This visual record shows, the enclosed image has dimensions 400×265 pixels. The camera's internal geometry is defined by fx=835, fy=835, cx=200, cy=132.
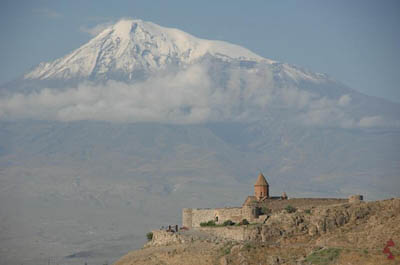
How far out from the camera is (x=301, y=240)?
217ft

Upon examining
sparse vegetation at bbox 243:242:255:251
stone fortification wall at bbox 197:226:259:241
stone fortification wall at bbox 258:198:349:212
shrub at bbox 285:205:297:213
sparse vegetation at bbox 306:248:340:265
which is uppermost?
stone fortification wall at bbox 258:198:349:212

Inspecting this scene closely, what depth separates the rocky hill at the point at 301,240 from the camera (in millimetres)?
60594

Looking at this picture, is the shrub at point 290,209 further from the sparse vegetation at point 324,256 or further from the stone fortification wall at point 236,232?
the sparse vegetation at point 324,256

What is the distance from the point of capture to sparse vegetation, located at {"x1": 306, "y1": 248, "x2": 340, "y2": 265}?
59066 mm

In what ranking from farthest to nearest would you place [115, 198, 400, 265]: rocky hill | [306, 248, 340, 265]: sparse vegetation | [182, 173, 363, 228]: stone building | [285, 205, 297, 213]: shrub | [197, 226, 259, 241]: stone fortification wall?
1. [182, 173, 363, 228]: stone building
2. [285, 205, 297, 213]: shrub
3. [197, 226, 259, 241]: stone fortification wall
4. [115, 198, 400, 265]: rocky hill
5. [306, 248, 340, 265]: sparse vegetation

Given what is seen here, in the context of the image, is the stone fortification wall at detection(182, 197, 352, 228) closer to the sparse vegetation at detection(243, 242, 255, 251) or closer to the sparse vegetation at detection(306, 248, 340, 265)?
the sparse vegetation at detection(243, 242, 255, 251)

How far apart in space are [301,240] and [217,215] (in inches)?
545

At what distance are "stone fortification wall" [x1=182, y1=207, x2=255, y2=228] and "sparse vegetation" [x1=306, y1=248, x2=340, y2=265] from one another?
539 inches

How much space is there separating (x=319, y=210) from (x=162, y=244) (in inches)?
566

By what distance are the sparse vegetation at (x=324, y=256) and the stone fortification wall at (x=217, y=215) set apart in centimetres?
1368

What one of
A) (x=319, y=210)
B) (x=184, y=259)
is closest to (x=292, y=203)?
(x=319, y=210)

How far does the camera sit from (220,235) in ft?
235


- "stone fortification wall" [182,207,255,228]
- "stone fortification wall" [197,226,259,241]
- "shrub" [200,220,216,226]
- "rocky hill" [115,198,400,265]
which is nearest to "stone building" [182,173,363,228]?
"stone fortification wall" [182,207,255,228]

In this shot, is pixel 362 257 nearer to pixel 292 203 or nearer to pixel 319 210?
pixel 319 210
